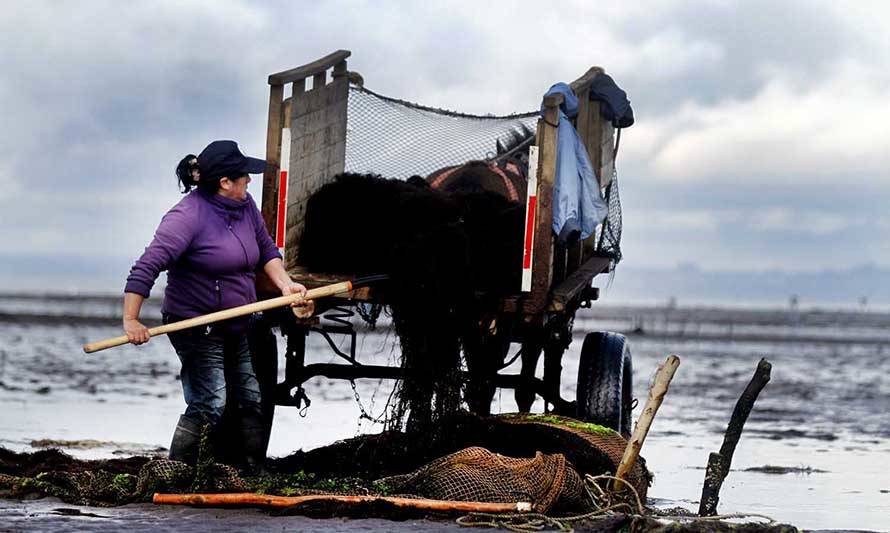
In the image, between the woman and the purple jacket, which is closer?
the purple jacket

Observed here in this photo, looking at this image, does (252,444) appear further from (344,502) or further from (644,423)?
(644,423)

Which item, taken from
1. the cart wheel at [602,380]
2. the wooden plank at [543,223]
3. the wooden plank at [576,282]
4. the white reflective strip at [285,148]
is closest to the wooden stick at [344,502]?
the wooden plank at [543,223]

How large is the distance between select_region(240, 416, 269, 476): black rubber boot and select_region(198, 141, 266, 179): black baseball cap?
4.72 feet

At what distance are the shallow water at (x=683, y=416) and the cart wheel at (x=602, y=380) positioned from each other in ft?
2.12

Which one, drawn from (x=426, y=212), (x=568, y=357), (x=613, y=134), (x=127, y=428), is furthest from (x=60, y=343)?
(x=426, y=212)

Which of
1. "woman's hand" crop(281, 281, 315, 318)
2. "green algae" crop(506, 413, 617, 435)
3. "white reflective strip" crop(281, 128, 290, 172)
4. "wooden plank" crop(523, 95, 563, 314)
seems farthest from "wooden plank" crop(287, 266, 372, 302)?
"green algae" crop(506, 413, 617, 435)

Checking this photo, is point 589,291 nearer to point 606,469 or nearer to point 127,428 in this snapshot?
point 606,469

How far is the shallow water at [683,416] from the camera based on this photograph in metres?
9.91

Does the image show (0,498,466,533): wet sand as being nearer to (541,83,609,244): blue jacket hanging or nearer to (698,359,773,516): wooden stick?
(698,359,773,516): wooden stick

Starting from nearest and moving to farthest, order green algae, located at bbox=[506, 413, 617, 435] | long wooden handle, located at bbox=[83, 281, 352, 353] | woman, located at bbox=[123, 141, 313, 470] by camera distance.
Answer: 1. long wooden handle, located at bbox=[83, 281, 352, 353]
2. woman, located at bbox=[123, 141, 313, 470]
3. green algae, located at bbox=[506, 413, 617, 435]

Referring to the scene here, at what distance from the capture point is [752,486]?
10.2 metres

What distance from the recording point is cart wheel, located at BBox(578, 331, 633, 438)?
9.36 meters

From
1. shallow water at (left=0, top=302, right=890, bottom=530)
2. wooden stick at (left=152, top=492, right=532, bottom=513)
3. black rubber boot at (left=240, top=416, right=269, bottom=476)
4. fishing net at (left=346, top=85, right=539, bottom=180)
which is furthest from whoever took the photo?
fishing net at (left=346, top=85, right=539, bottom=180)

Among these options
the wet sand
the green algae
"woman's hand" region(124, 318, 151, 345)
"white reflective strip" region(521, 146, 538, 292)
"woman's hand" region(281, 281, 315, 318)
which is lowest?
the wet sand
